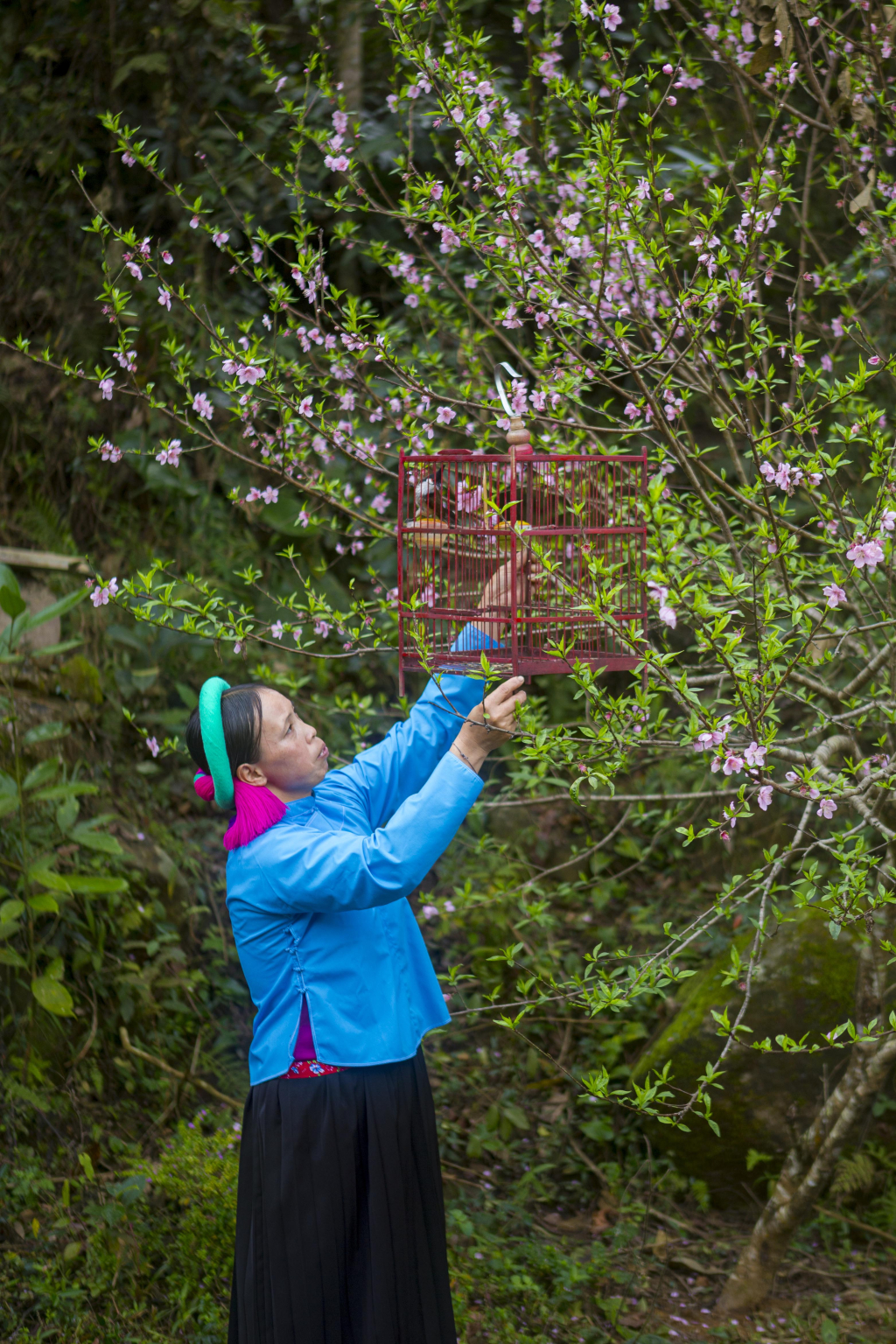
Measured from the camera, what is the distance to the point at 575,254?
9.80 ft

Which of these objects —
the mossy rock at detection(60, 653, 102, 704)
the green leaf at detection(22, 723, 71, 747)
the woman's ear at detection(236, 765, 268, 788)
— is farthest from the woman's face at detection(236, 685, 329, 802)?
the mossy rock at detection(60, 653, 102, 704)

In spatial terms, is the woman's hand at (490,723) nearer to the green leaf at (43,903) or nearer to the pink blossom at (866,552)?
the pink blossom at (866,552)

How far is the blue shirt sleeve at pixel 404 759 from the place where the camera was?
2.52 metres

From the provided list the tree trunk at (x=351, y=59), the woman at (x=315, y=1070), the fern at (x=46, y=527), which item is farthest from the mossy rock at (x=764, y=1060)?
the tree trunk at (x=351, y=59)

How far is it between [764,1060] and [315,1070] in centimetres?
239

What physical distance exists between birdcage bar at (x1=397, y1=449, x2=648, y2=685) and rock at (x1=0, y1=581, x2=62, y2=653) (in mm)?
2758

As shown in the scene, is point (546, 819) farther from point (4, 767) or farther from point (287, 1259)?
point (287, 1259)

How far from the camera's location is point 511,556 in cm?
207

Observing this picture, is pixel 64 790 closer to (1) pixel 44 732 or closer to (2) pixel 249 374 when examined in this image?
(1) pixel 44 732

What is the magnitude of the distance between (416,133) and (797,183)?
78.4 inches

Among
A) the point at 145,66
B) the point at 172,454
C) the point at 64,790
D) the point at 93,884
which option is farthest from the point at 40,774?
the point at 145,66

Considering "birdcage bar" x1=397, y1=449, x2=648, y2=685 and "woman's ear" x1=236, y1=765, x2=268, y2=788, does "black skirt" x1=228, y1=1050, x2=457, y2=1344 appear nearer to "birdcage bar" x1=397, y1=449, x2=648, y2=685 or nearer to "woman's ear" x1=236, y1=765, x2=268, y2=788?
"woman's ear" x1=236, y1=765, x2=268, y2=788

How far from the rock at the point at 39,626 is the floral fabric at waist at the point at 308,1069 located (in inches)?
110

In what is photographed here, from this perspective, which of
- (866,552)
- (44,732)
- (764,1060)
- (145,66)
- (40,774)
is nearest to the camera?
(866,552)
